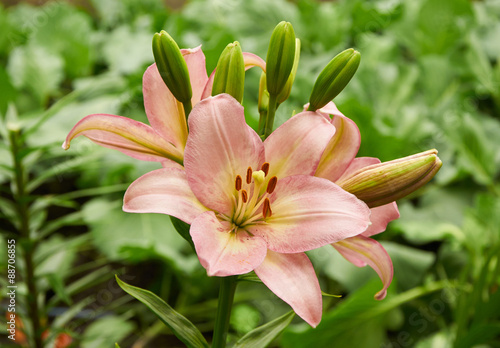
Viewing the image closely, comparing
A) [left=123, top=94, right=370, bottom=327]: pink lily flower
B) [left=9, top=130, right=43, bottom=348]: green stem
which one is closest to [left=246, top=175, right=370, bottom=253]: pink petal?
[left=123, top=94, right=370, bottom=327]: pink lily flower

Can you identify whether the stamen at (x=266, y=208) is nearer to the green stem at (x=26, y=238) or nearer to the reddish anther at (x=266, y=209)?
the reddish anther at (x=266, y=209)

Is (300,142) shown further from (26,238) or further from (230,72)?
(26,238)

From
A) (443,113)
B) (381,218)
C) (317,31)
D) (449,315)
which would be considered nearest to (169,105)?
(381,218)

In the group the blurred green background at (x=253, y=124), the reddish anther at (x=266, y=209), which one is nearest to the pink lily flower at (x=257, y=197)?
the reddish anther at (x=266, y=209)

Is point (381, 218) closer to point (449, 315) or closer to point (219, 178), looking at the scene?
point (219, 178)

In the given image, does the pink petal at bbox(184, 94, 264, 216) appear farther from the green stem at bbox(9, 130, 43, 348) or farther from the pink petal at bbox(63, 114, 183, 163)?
the green stem at bbox(9, 130, 43, 348)
